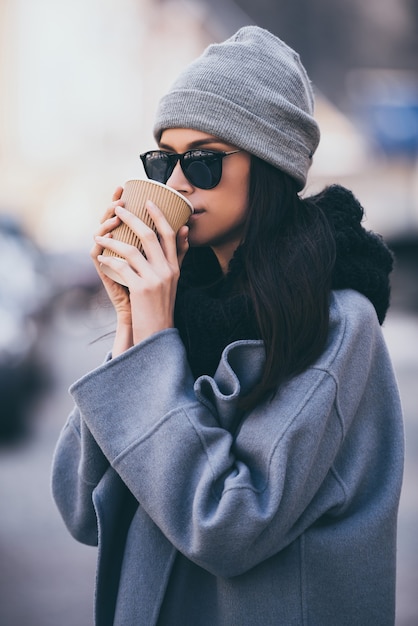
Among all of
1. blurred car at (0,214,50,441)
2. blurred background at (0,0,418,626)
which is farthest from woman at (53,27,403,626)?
blurred background at (0,0,418,626)

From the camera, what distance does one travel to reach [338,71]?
123ft

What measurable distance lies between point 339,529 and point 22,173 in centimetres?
3207

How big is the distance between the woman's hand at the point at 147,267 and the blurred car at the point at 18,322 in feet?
17.0

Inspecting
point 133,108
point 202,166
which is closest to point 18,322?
point 202,166

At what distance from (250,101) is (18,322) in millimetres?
6156

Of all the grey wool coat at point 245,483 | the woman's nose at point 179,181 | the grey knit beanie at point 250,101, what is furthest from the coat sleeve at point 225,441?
the grey knit beanie at point 250,101

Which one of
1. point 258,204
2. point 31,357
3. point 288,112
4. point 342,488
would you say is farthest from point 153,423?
point 31,357

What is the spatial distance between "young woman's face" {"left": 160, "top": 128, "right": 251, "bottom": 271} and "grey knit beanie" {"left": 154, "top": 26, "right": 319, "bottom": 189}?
0.10 feet

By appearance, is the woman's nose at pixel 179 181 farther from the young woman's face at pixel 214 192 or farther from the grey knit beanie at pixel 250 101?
the grey knit beanie at pixel 250 101

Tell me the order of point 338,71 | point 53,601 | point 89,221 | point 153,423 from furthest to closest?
point 338,71 → point 89,221 → point 53,601 → point 153,423

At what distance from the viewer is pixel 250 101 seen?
1874mm

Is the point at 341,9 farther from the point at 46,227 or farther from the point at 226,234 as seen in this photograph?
the point at 226,234

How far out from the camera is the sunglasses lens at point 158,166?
1935 mm

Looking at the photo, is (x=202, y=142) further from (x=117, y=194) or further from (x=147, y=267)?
(x=147, y=267)
